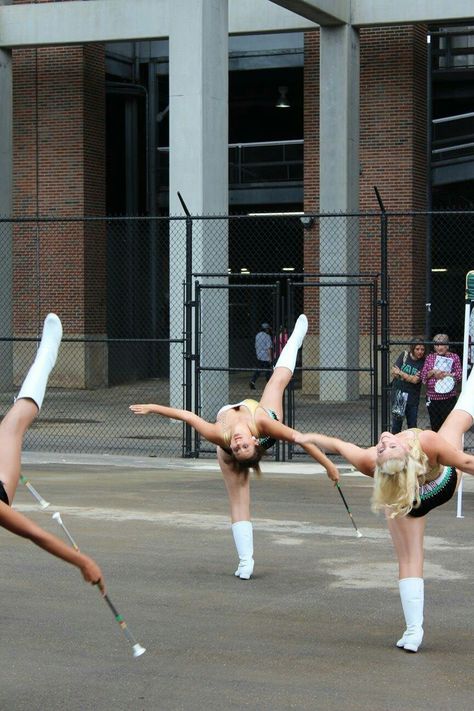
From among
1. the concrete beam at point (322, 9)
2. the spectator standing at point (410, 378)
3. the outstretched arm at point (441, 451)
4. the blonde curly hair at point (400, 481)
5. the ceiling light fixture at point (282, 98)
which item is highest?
the concrete beam at point (322, 9)

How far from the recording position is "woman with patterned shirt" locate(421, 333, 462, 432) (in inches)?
626

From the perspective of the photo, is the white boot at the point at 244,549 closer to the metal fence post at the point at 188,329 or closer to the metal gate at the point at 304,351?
the metal gate at the point at 304,351

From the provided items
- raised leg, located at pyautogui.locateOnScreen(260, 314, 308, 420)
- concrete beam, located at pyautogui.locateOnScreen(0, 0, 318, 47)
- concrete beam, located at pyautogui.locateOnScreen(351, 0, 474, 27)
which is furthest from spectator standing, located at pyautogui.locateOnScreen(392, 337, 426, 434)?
concrete beam, located at pyautogui.locateOnScreen(0, 0, 318, 47)

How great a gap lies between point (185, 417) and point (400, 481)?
2182mm

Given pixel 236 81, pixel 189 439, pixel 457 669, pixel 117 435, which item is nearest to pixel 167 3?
pixel 236 81

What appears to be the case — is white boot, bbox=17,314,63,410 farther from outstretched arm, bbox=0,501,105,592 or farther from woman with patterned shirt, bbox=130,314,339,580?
outstretched arm, bbox=0,501,105,592

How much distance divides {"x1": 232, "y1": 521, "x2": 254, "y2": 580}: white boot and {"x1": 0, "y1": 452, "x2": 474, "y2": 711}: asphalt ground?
0.10 meters

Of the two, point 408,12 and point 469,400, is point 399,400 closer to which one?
point 469,400

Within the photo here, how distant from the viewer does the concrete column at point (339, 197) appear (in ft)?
80.6

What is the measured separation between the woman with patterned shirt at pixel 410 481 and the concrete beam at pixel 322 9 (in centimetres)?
1767

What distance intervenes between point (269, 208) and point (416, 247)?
6.43 meters

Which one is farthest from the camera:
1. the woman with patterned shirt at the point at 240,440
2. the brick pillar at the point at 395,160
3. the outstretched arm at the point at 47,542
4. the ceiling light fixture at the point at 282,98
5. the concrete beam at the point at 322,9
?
the ceiling light fixture at the point at 282,98

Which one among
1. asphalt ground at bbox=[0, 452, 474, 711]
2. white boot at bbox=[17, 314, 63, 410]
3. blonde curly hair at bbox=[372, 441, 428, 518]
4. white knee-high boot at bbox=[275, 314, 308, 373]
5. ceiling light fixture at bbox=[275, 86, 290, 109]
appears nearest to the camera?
asphalt ground at bbox=[0, 452, 474, 711]

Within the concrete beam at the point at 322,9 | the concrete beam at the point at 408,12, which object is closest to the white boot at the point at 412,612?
the concrete beam at the point at 322,9
